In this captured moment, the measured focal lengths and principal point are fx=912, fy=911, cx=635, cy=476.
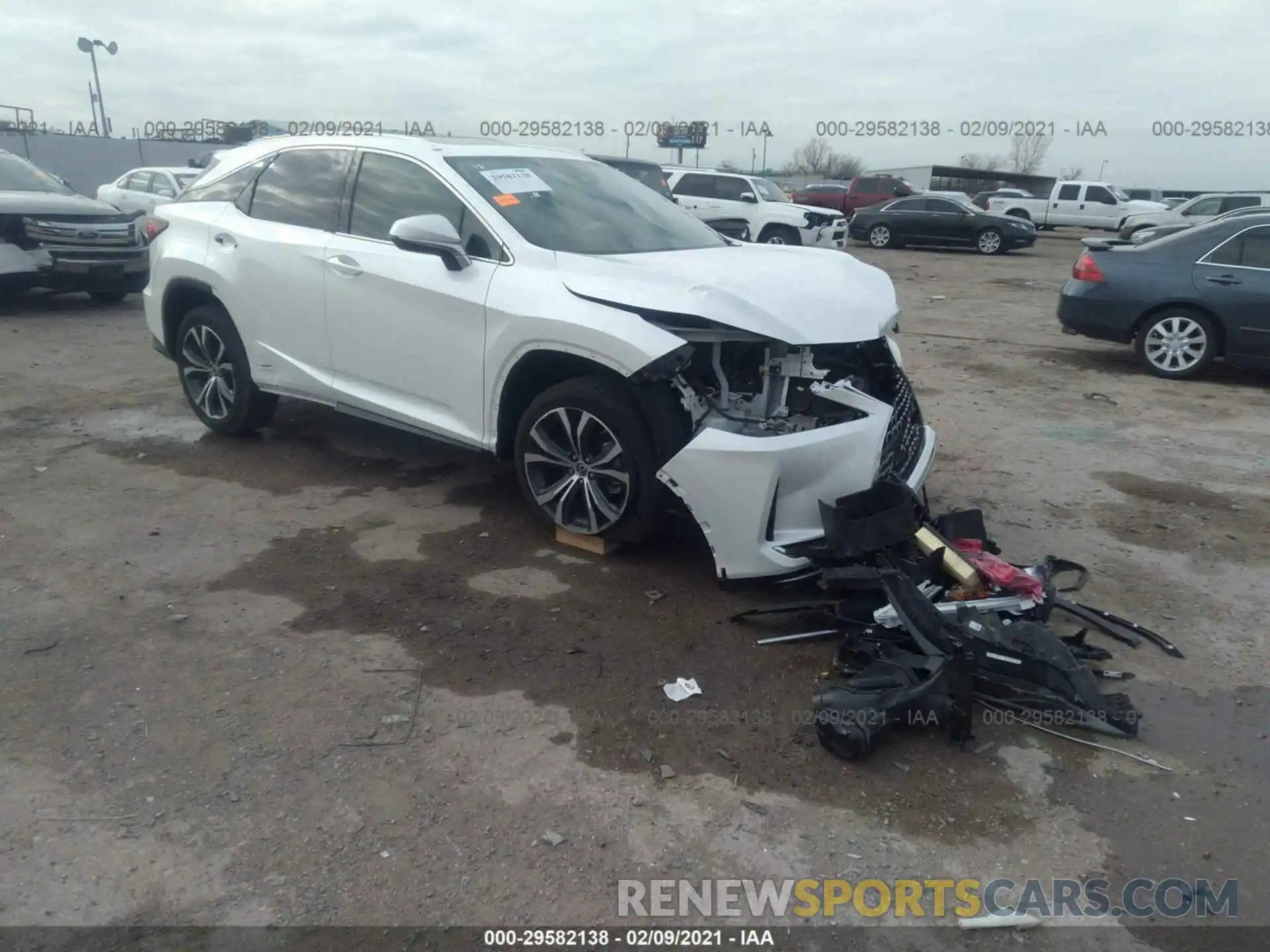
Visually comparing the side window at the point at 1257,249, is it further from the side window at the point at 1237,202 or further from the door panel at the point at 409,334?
the side window at the point at 1237,202

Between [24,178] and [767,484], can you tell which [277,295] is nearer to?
[767,484]

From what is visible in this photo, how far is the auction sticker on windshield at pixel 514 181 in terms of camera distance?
15.2ft

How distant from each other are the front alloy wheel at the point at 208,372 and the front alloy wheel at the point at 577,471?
8.28 feet

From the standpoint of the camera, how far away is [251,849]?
99.9 inches

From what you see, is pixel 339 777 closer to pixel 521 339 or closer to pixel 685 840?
pixel 685 840

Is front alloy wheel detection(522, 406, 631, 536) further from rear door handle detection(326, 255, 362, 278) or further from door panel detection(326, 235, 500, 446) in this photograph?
rear door handle detection(326, 255, 362, 278)

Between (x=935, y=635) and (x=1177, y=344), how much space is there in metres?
6.93

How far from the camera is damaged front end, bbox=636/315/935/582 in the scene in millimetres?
3645

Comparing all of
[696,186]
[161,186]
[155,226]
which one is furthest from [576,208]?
[696,186]

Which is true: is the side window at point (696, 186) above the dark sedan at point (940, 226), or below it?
above

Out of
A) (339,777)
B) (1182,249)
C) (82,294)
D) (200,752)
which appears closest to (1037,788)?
(339,777)

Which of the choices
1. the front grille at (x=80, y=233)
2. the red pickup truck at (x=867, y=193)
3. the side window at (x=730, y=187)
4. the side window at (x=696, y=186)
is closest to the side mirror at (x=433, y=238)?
the front grille at (x=80, y=233)

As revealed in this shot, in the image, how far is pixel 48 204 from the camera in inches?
400

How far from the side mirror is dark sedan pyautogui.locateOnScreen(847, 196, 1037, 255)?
21.8 m
